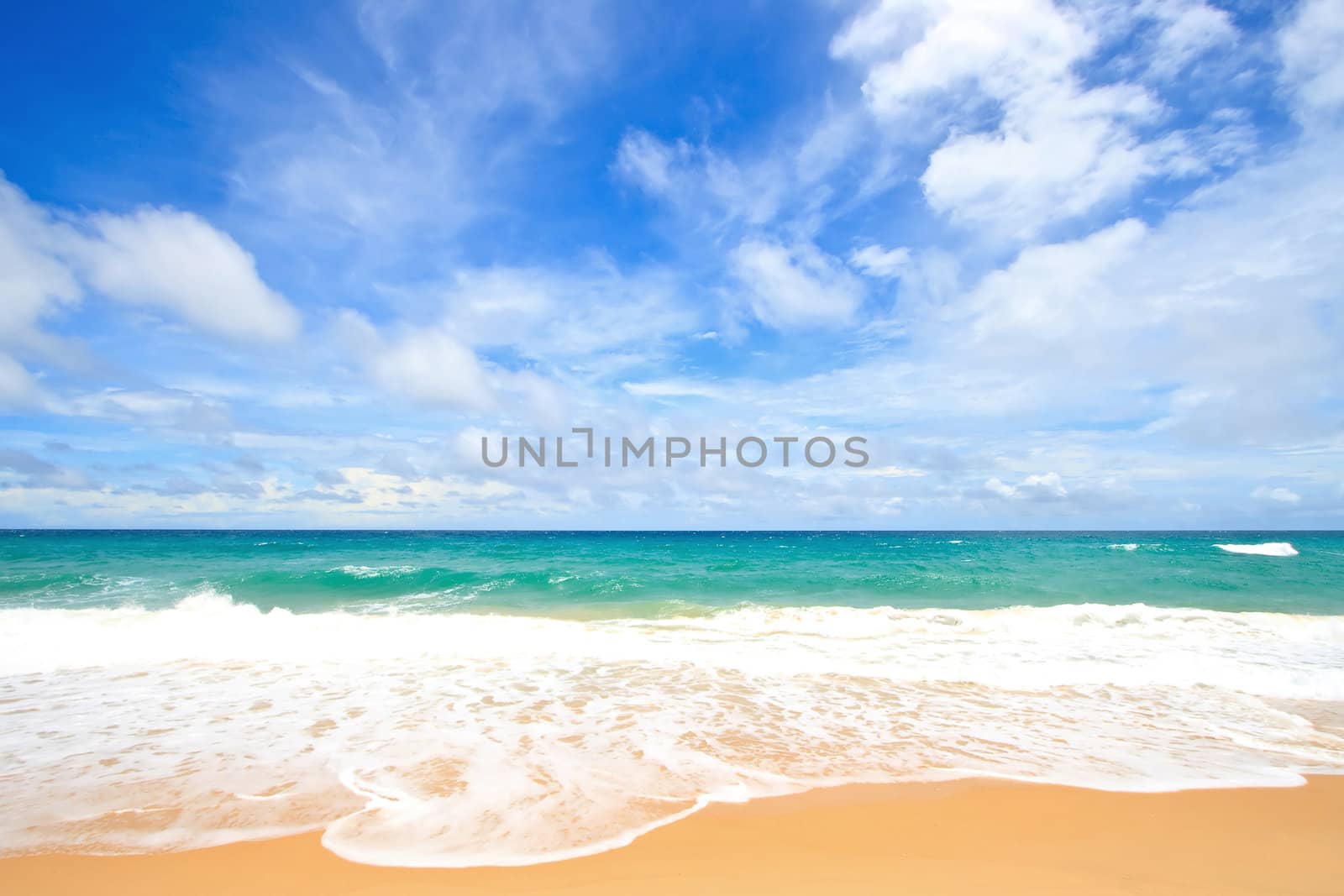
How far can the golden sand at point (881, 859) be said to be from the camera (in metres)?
3.87

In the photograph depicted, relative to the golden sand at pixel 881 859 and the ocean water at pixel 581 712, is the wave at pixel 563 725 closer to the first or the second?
the ocean water at pixel 581 712

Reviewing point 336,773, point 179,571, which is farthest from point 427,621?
point 179,571

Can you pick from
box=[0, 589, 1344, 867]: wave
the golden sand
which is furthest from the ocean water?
the golden sand

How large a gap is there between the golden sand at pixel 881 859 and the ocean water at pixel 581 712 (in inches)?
10.4

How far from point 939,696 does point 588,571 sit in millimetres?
19692

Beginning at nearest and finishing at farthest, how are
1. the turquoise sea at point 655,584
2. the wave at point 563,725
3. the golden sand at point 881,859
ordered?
the golden sand at point 881,859 < the wave at point 563,725 < the turquoise sea at point 655,584

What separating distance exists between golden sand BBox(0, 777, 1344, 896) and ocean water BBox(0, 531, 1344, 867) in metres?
0.26

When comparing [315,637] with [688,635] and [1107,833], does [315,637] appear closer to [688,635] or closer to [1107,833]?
[688,635]

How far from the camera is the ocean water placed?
4.91 metres

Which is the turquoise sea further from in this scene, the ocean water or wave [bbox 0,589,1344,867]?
wave [bbox 0,589,1344,867]

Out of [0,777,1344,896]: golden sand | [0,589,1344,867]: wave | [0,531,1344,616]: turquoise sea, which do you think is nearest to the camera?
[0,777,1344,896]: golden sand

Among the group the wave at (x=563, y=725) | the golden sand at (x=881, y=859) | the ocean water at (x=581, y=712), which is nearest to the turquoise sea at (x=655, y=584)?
the ocean water at (x=581, y=712)

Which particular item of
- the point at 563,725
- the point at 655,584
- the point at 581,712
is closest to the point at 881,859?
the point at 563,725

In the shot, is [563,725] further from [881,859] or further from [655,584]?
[655,584]
